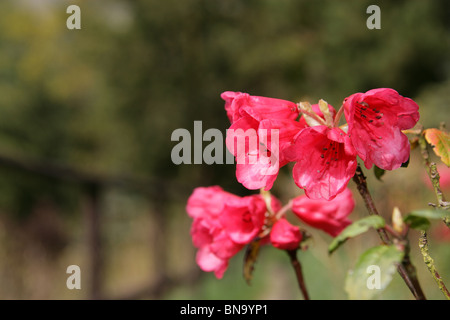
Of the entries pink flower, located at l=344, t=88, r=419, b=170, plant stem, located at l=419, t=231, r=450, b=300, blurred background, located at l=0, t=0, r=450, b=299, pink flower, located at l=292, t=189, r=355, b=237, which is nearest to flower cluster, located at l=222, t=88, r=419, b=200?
pink flower, located at l=344, t=88, r=419, b=170

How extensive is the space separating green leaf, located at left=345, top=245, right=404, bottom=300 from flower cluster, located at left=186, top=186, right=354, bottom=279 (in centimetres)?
32

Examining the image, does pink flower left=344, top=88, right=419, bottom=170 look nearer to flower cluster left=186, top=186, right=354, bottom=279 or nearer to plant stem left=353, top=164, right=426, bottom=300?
plant stem left=353, top=164, right=426, bottom=300

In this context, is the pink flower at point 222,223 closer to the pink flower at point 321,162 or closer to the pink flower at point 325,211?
the pink flower at point 325,211

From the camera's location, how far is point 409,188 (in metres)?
3.78

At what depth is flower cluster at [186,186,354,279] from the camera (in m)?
0.97

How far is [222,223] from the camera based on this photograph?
1.00 meters

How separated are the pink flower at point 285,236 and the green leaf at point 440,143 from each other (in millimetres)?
294

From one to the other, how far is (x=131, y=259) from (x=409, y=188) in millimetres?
4917

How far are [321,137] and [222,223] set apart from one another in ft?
1.10

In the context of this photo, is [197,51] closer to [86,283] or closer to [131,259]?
[131,259]

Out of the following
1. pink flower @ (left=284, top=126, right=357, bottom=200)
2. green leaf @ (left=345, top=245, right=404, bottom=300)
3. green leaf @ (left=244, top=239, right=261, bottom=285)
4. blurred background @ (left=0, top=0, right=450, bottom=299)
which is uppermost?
blurred background @ (left=0, top=0, right=450, bottom=299)

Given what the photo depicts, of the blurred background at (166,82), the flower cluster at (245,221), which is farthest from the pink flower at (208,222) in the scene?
the blurred background at (166,82)

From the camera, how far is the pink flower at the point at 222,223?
98 cm
